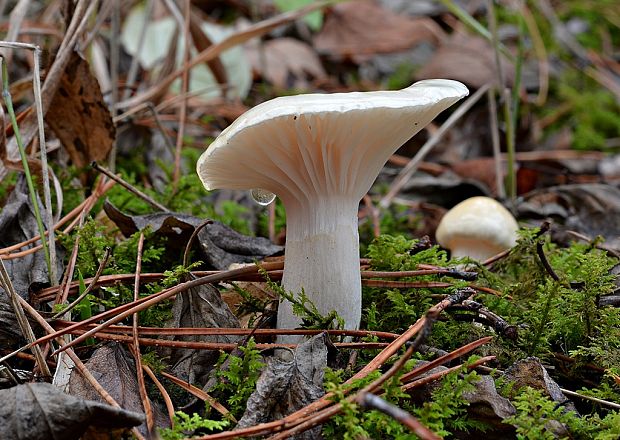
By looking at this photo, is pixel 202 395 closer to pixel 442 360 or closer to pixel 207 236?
pixel 442 360

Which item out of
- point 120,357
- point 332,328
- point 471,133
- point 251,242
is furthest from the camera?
point 471,133

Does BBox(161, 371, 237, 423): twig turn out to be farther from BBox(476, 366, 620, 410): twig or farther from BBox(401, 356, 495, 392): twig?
BBox(476, 366, 620, 410): twig

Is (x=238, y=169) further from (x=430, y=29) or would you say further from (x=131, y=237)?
(x=430, y=29)

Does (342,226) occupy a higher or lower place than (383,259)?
higher

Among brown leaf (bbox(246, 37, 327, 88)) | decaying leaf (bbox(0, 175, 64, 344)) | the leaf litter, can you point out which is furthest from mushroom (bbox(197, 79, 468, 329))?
brown leaf (bbox(246, 37, 327, 88))

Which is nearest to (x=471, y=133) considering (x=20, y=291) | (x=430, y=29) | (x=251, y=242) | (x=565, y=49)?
(x=430, y=29)

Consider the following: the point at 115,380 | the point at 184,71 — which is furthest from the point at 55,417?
the point at 184,71
